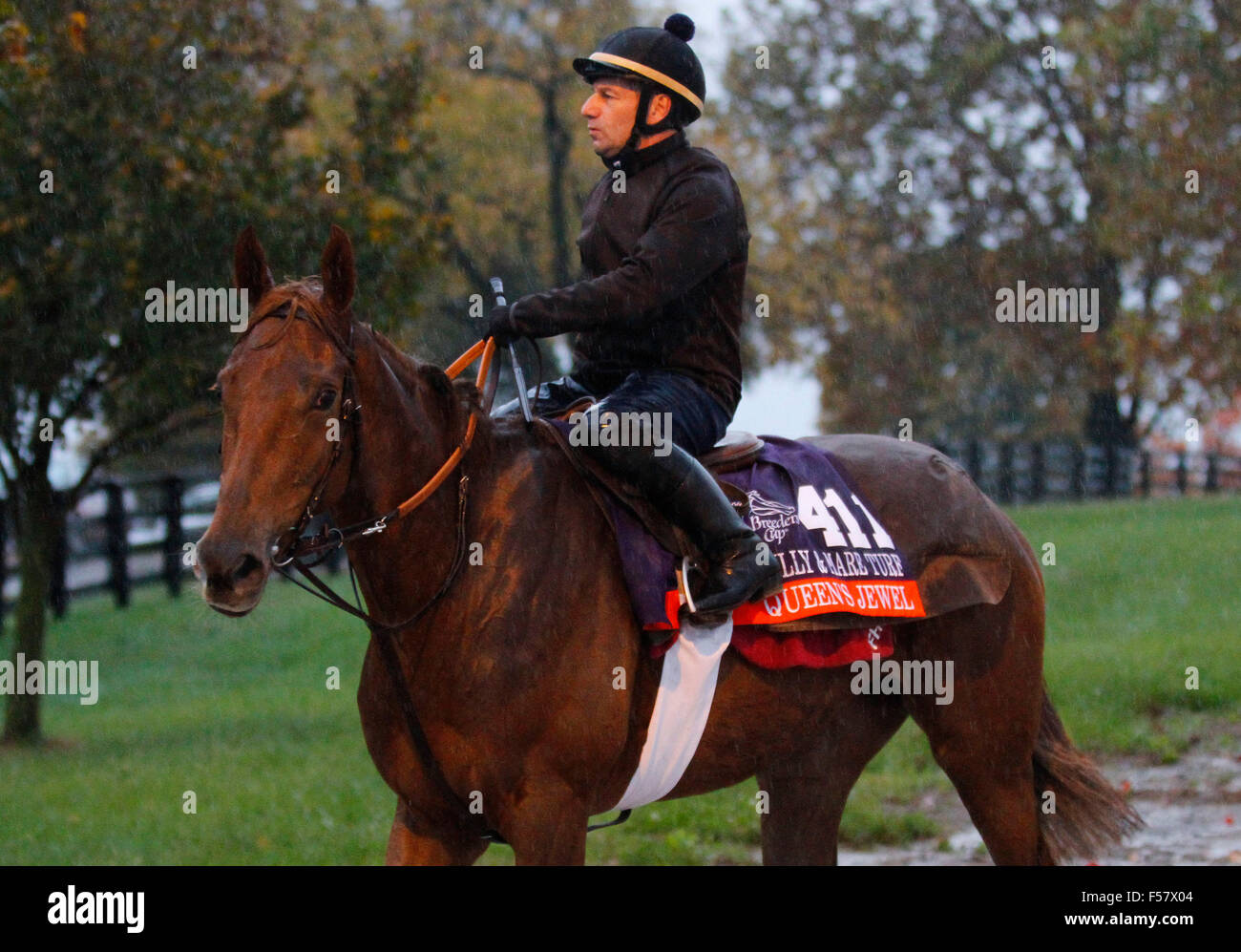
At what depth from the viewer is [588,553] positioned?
4.43 m

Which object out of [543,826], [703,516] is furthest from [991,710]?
[543,826]

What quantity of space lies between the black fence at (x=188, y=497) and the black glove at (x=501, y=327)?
113cm

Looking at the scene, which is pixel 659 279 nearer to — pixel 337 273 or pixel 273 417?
pixel 337 273

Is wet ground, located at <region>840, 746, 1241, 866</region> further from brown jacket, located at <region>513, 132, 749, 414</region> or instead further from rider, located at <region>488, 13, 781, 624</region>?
brown jacket, located at <region>513, 132, 749, 414</region>

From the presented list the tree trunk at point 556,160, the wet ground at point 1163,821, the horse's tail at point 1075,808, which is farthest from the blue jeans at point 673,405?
Result: the tree trunk at point 556,160

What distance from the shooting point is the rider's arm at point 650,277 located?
4.36 metres

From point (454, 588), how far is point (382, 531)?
0.27 meters

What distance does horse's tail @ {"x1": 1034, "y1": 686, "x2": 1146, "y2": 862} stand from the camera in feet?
17.4

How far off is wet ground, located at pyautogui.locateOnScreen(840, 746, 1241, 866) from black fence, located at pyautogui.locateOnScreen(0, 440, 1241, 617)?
13.1 ft

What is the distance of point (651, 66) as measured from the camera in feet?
15.2

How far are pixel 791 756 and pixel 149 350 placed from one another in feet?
22.8

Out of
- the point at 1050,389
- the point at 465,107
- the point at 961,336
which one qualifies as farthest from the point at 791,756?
the point at 961,336

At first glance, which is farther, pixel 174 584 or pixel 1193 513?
pixel 1193 513
